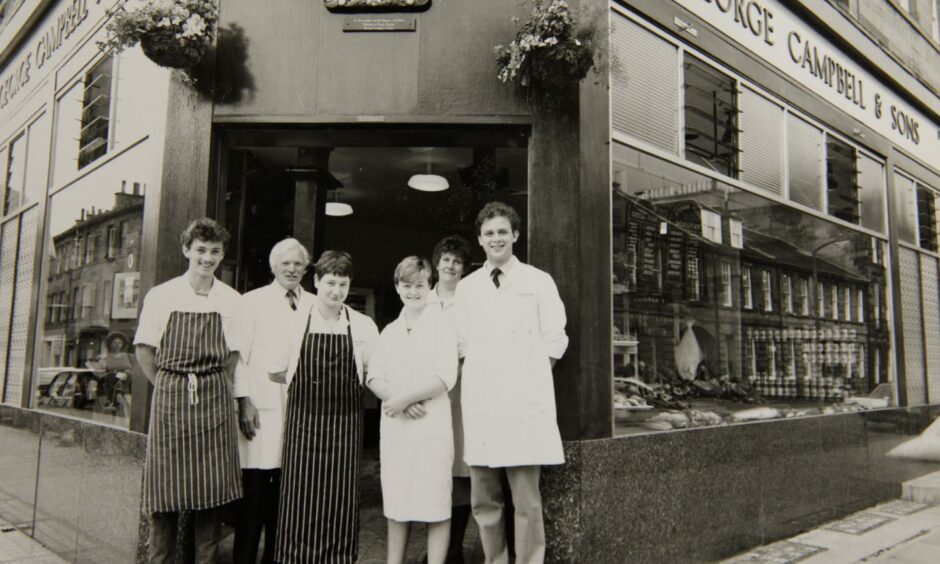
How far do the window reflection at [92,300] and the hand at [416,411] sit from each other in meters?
2.14

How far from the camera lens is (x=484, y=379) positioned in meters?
3.43

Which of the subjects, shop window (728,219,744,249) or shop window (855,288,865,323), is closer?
shop window (728,219,744,249)

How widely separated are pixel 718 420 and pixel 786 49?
3.55 metres

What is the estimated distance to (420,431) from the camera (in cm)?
346

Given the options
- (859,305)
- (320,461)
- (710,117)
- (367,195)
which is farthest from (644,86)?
(859,305)

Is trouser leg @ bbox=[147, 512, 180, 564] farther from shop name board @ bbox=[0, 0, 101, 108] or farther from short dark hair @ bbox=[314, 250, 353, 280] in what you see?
shop name board @ bbox=[0, 0, 101, 108]

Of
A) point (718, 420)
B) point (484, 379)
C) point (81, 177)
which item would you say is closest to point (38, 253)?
point (81, 177)

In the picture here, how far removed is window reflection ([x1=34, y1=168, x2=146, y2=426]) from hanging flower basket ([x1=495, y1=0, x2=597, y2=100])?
281 cm

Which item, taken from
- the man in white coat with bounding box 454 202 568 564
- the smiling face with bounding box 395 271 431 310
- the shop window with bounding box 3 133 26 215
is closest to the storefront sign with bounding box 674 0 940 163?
the man in white coat with bounding box 454 202 568 564

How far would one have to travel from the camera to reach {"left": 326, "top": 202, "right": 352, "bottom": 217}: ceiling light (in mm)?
8133

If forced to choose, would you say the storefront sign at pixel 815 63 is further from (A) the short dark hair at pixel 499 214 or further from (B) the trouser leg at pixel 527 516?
(B) the trouser leg at pixel 527 516

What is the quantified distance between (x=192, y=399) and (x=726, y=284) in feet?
14.6

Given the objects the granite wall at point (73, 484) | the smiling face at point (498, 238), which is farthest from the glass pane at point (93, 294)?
the smiling face at point (498, 238)

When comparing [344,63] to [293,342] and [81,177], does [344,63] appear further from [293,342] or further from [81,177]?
[81,177]
